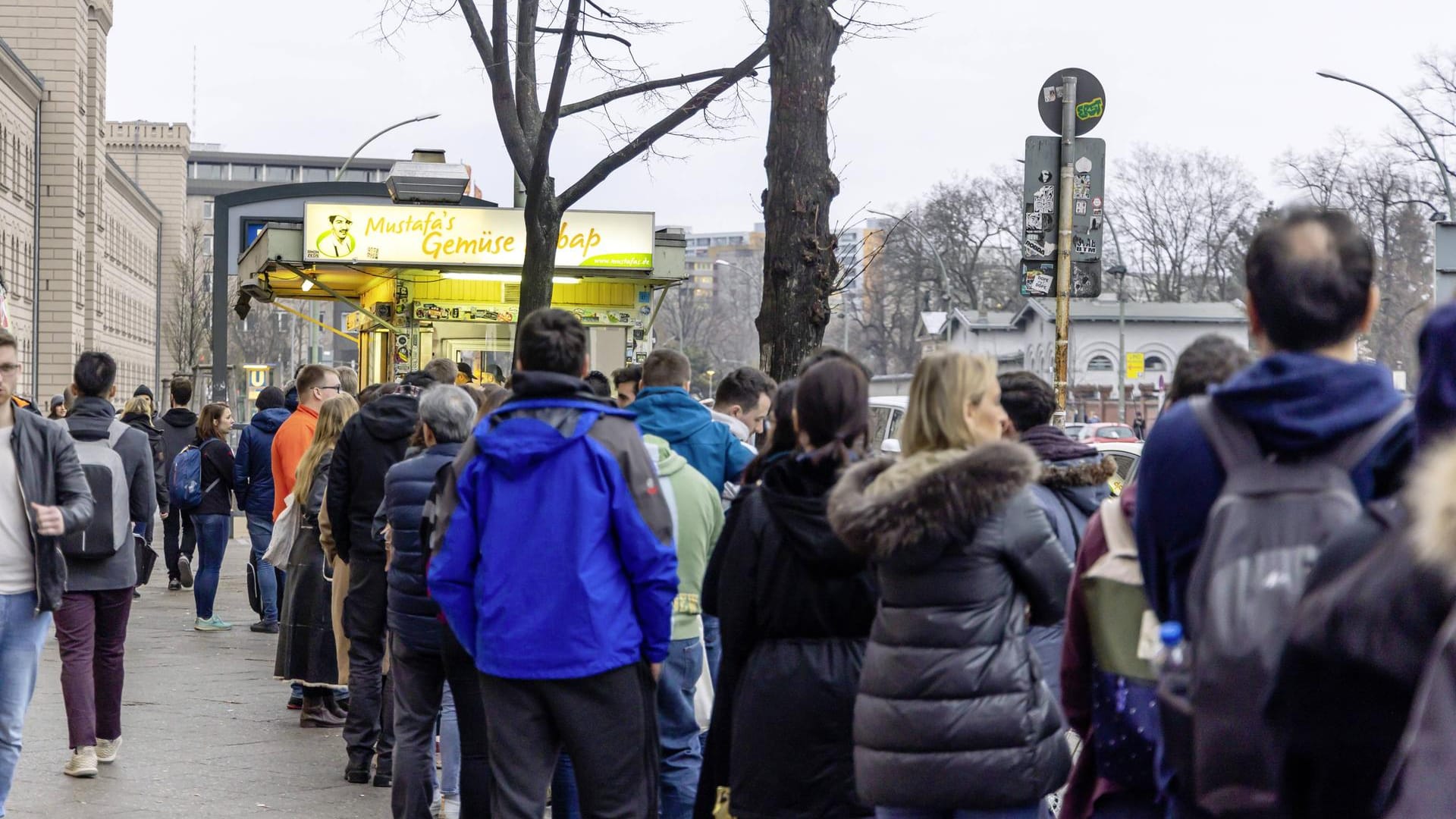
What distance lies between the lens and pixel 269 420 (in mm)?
12125

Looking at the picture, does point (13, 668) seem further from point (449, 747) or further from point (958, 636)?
point (958, 636)

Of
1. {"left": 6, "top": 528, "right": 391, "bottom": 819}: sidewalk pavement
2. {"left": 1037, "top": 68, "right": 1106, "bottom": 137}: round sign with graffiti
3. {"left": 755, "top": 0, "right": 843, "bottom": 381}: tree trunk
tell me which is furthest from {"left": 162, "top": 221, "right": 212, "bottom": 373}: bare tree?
{"left": 1037, "top": 68, "right": 1106, "bottom": 137}: round sign with graffiti

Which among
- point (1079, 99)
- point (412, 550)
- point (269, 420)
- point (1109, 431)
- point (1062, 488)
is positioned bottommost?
point (1109, 431)

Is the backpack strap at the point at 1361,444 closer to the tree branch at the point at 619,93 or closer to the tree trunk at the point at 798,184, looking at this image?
the tree trunk at the point at 798,184

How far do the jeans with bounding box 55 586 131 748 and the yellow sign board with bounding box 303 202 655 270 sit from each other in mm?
9192

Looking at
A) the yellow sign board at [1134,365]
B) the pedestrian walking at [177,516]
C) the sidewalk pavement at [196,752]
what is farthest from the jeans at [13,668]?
the yellow sign board at [1134,365]

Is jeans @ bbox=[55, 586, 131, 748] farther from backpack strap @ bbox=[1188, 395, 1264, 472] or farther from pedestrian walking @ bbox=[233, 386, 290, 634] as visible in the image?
backpack strap @ bbox=[1188, 395, 1264, 472]

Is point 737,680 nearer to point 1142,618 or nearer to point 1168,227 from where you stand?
point 1142,618

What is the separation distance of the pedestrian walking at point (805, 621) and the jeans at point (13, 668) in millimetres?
3490

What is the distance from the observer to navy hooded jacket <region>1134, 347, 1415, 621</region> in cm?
255

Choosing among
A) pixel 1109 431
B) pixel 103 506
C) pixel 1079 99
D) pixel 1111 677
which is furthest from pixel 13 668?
pixel 1109 431

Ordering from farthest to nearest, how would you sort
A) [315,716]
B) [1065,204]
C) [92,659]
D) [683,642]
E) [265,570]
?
[265,570] → [1065,204] → [315,716] → [92,659] → [683,642]

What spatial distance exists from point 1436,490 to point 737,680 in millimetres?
3043

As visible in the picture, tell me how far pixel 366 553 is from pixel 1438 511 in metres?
6.20
